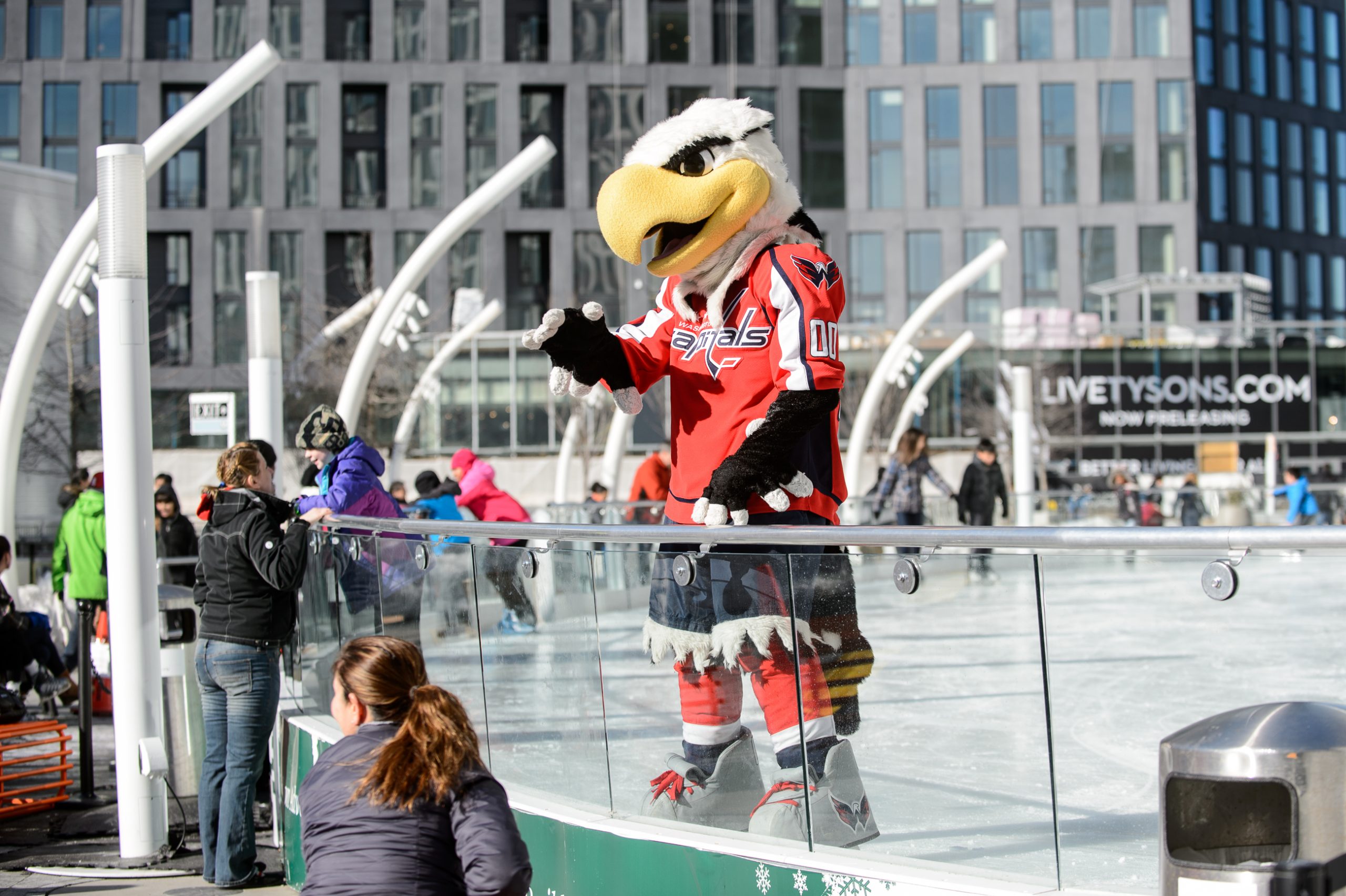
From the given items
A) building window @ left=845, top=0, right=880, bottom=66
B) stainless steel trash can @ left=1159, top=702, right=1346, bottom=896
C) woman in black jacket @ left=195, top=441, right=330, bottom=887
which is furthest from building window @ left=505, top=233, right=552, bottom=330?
stainless steel trash can @ left=1159, top=702, right=1346, bottom=896

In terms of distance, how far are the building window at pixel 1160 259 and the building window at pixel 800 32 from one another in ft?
43.2

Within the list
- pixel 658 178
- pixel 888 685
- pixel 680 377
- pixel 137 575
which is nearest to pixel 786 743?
pixel 680 377

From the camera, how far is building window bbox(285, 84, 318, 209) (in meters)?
48.2

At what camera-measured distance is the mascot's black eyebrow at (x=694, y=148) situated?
4.66 m

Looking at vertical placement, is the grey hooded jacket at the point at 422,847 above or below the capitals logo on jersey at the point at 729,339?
below

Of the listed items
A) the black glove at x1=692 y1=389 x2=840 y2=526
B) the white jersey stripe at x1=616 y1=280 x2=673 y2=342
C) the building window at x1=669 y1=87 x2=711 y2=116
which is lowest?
the black glove at x1=692 y1=389 x2=840 y2=526

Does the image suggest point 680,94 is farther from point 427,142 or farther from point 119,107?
point 119,107

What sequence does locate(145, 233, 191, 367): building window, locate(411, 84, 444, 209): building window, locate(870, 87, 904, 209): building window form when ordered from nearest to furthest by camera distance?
locate(145, 233, 191, 367): building window, locate(411, 84, 444, 209): building window, locate(870, 87, 904, 209): building window

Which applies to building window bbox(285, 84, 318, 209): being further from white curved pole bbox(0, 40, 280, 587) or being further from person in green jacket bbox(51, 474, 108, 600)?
person in green jacket bbox(51, 474, 108, 600)

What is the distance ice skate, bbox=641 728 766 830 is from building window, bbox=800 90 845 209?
47.3 meters

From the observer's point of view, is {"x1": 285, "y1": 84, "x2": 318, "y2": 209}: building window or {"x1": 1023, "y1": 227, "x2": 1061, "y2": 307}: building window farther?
{"x1": 1023, "y1": 227, "x2": 1061, "y2": 307}: building window

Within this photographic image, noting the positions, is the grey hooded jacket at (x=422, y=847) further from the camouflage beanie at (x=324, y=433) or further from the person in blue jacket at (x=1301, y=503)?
the person in blue jacket at (x=1301, y=503)

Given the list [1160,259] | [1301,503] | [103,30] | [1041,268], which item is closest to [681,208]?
[1301,503]

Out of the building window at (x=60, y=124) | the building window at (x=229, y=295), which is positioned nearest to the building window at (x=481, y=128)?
the building window at (x=229, y=295)
